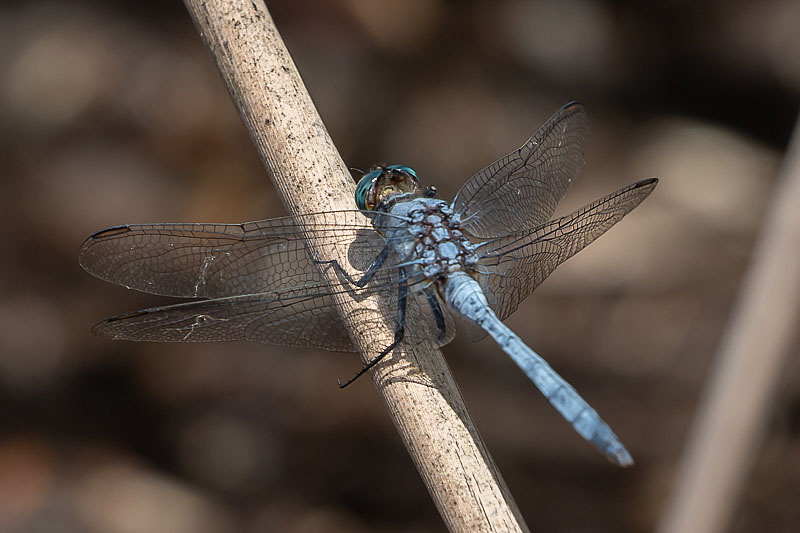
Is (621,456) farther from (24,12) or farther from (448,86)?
(24,12)

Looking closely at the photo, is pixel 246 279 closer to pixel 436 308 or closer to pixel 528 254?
pixel 436 308

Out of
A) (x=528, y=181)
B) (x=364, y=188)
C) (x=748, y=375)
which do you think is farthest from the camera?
(x=528, y=181)

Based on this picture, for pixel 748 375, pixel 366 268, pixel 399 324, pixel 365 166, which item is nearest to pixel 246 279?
pixel 366 268

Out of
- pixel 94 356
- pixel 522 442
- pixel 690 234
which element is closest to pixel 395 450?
pixel 522 442

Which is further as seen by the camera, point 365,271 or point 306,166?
point 365,271

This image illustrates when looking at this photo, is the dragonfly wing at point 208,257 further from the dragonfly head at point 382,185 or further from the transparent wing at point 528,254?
the transparent wing at point 528,254

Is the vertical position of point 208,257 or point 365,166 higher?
point 365,166
